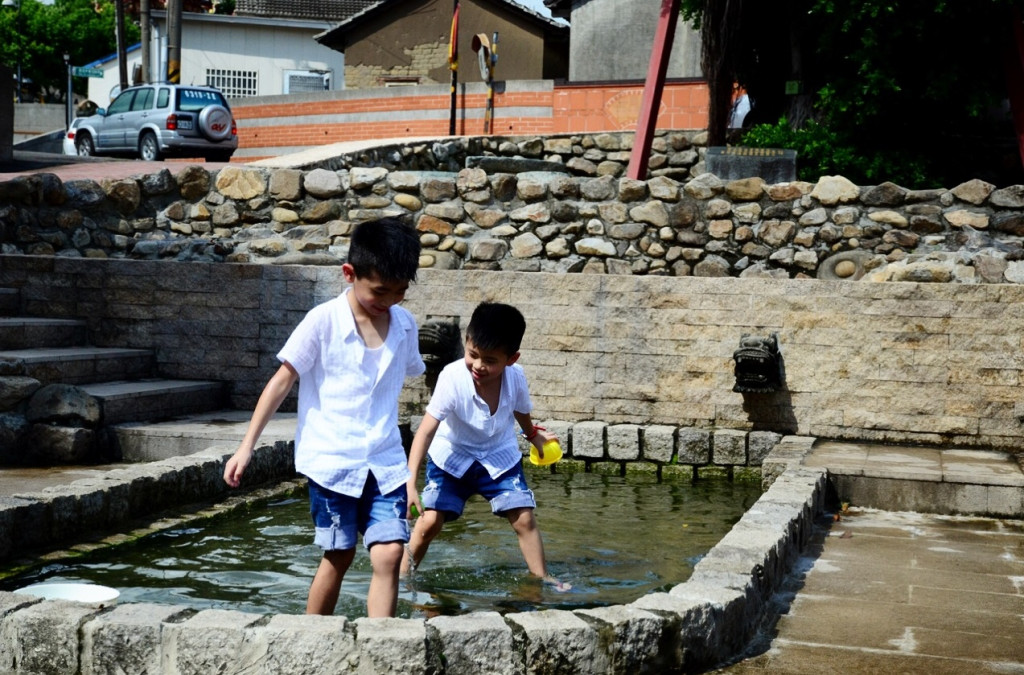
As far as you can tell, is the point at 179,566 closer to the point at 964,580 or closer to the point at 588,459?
the point at 964,580

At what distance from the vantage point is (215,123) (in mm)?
24469

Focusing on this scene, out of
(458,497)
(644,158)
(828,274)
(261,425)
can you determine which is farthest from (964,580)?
(644,158)

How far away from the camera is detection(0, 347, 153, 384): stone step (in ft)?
29.8

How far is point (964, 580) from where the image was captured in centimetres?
560

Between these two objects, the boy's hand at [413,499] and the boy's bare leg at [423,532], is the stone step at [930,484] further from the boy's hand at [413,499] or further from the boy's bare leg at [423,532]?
the boy's hand at [413,499]

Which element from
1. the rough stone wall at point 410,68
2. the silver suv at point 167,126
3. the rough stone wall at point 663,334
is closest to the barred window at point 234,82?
the rough stone wall at point 410,68

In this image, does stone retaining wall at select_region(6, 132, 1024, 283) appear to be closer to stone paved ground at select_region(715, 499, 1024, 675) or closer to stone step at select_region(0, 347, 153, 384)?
stone step at select_region(0, 347, 153, 384)

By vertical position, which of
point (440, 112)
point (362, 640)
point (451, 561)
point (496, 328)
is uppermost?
point (440, 112)

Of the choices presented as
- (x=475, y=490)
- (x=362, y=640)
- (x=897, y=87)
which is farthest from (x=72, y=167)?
(x=362, y=640)

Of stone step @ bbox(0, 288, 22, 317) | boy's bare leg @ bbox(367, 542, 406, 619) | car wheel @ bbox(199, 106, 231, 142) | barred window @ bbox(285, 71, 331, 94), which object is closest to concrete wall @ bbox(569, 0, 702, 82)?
car wheel @ bbox(199, 106, 231, 142)

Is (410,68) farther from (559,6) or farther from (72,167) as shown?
(72,167)

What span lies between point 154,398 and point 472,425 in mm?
4894

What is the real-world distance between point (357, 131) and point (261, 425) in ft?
74.7

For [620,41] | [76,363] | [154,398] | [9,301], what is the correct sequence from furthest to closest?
1. [620,41]
2. [9,301]
3. [76,363]
4. [154,398]
